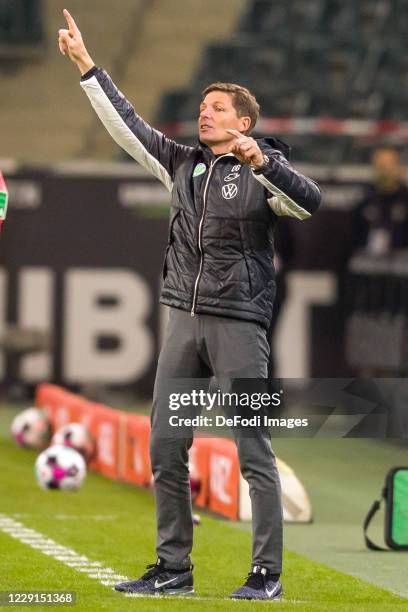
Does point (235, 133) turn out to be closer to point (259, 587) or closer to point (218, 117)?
point (218, 117)

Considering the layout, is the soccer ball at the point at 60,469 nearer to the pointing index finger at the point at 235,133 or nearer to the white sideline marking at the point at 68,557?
the white sideline marking at the point at 68,557

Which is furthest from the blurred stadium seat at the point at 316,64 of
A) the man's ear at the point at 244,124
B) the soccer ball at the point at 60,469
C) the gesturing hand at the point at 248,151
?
the gesturing hand at the point at 248,151

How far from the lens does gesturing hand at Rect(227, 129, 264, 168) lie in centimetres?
598

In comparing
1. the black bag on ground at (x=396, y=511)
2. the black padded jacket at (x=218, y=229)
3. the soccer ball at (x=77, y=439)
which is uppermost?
the black padded jacket at (x=218, y=229)

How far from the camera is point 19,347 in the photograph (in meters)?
14.8

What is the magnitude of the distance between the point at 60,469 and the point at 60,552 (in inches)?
89.0

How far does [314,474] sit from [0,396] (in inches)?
186

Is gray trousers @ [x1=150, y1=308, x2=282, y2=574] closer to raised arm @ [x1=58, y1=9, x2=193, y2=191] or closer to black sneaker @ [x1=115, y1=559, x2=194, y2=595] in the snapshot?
black sneaker @ [x1=115, y1=559, x2=194, y2=595]

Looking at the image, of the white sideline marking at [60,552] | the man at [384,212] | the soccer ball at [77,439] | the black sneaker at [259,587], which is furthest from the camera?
the man at [384,212]

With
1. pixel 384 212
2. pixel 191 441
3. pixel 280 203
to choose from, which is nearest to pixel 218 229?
pixel 280 203

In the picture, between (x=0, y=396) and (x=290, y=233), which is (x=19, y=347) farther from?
(x=290, y=233)

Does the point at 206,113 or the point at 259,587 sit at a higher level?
the point at 206,113

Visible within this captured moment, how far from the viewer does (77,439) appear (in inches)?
437

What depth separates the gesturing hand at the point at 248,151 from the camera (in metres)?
5.98
